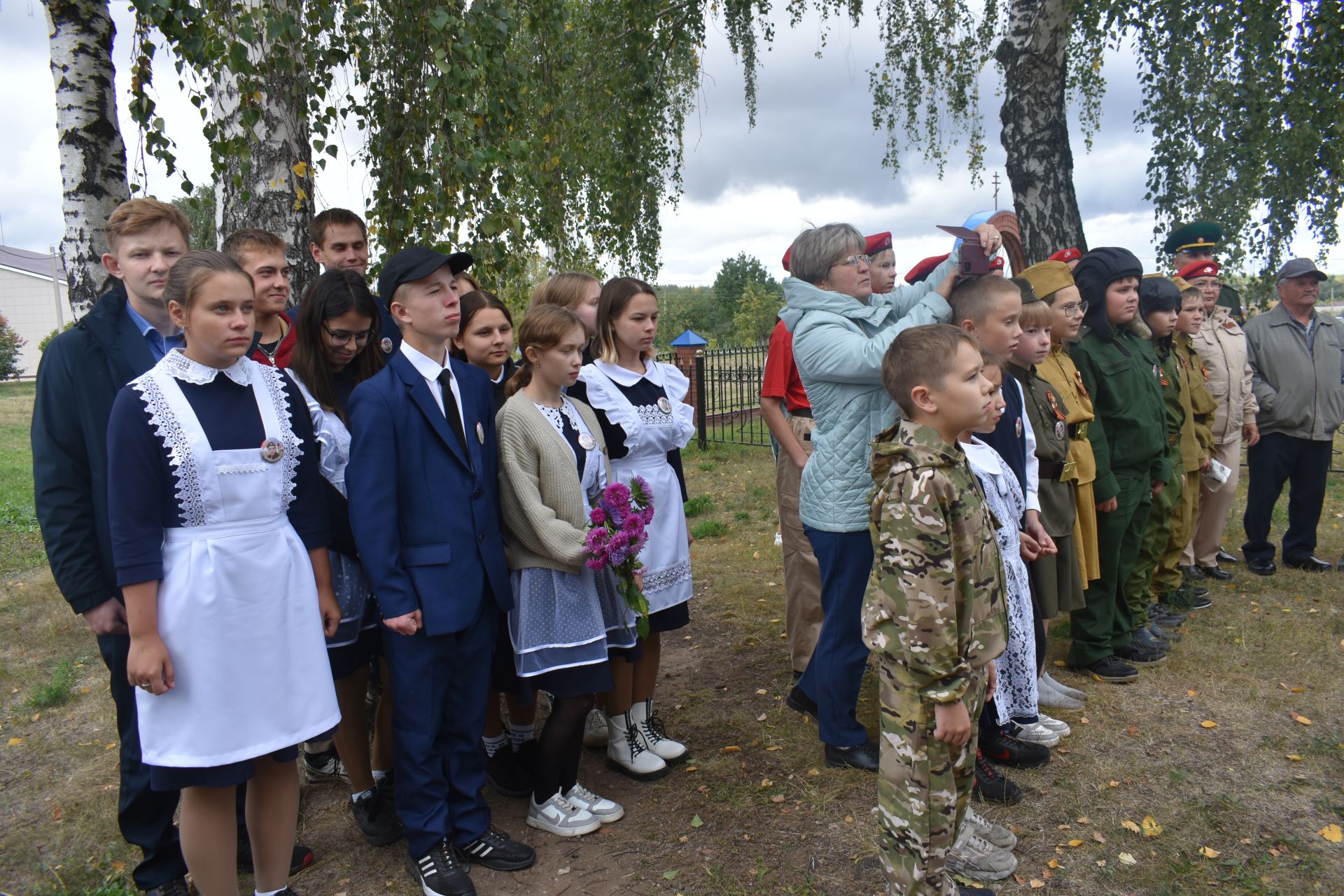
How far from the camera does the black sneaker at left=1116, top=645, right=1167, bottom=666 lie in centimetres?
441

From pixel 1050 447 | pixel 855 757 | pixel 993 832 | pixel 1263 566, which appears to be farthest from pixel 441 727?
pixel 1263 566

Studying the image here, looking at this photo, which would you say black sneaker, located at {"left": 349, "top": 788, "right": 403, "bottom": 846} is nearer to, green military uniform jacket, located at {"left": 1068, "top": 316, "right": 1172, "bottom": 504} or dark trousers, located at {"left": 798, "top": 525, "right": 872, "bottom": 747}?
dark trousers, located at {"left": 798, "top": 525, "right": 872, "bottom": 747}

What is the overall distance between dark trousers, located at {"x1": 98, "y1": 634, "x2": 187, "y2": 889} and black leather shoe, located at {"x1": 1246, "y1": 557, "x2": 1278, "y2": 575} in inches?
250

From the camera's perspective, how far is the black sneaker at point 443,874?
270cm

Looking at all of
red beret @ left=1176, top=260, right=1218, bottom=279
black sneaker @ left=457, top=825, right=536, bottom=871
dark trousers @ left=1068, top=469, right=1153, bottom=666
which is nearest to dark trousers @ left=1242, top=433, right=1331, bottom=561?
red beret @ left=1176, top=260, right=1218, bottom=279

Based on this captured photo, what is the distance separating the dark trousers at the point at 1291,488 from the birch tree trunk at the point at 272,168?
20.0ft

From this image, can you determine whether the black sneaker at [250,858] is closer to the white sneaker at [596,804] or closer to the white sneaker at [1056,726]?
the white sneaker at [596,804]

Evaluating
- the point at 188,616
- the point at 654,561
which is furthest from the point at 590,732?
the point at 188,616

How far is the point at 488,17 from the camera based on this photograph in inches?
157

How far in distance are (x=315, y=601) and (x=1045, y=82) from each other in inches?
257

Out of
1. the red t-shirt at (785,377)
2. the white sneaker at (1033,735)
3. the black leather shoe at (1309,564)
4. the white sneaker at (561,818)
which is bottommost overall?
the white sneaker at (561,818)

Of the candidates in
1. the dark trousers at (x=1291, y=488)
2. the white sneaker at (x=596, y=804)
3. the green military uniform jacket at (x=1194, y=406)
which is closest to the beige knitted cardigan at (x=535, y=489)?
the white sneaker at (x=596, y=804)

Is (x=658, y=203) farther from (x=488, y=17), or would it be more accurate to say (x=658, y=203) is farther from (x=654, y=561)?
(x=654, y=561)

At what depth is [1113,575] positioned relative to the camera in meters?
4.17
